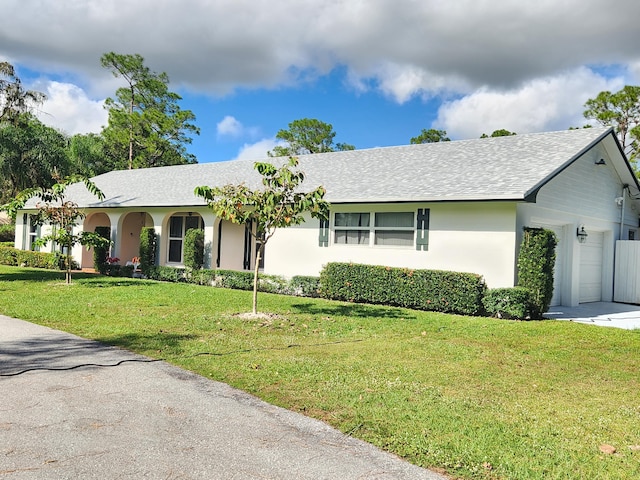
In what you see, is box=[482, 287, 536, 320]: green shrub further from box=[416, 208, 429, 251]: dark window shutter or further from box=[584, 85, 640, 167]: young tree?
box=[584, 85, 640, 167]: young tree

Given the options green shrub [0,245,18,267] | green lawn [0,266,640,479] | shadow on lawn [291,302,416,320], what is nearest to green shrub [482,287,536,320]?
green lawn [0,266,640,479]

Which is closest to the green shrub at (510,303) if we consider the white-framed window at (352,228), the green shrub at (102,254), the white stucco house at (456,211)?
the white stucco house at (456,211)

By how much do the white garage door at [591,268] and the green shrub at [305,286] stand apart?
814cm

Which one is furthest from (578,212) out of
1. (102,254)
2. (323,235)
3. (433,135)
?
(433,135)

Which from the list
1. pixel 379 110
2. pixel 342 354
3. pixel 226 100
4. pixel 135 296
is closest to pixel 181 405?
pixel 342 354

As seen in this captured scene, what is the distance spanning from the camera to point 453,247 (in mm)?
13070

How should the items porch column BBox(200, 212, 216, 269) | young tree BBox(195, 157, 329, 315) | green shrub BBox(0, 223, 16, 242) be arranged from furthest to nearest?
green shrub BBox(0, 223, 16, 242), porch column BBox(200, 212, 216, 269), young tree BBox(195, 157, 329, 315)

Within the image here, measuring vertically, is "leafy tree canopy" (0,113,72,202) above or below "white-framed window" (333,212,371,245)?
above

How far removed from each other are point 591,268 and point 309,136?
3647cm

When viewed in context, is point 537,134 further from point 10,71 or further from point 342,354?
point 10,71

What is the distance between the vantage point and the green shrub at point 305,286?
14992 millimetres

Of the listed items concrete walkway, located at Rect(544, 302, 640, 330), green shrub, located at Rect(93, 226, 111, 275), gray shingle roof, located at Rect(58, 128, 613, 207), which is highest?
gray shingle roof, located at Rect(58, 128, 613, 207)

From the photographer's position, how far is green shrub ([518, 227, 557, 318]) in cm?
1163

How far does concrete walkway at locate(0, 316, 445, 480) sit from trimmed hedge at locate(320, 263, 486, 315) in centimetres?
778
